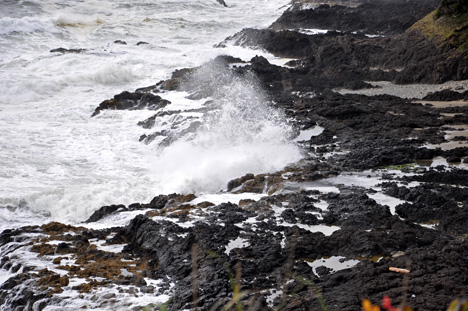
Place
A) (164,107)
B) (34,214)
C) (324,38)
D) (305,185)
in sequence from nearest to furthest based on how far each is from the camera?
(305,185) → (34,214) → (164,107) → (324,38)

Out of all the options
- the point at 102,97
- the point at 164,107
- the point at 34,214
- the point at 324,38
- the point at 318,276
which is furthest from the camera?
the point at 324,38

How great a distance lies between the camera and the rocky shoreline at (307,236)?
4238 millimetres

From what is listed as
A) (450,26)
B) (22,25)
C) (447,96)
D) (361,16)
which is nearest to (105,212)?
(447,96)

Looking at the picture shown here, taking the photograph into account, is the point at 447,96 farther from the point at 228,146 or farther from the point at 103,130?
the point at 103,130

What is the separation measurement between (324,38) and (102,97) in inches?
383

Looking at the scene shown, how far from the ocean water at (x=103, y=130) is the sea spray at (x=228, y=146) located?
0.09 feet

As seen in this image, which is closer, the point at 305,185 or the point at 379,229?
the point at 379,229

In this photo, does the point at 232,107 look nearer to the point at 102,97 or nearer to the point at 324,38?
the point at 102,97

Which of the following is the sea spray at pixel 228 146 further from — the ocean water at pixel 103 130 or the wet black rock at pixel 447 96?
the wet black rock at pixel 447 96

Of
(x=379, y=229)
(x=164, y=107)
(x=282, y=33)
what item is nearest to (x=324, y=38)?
A: (x=282, y=33)

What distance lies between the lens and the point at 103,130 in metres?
14.2

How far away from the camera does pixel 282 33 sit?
74.6 ft

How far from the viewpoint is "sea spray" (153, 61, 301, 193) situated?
954 centimetres

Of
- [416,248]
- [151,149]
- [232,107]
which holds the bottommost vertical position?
[151,149]
